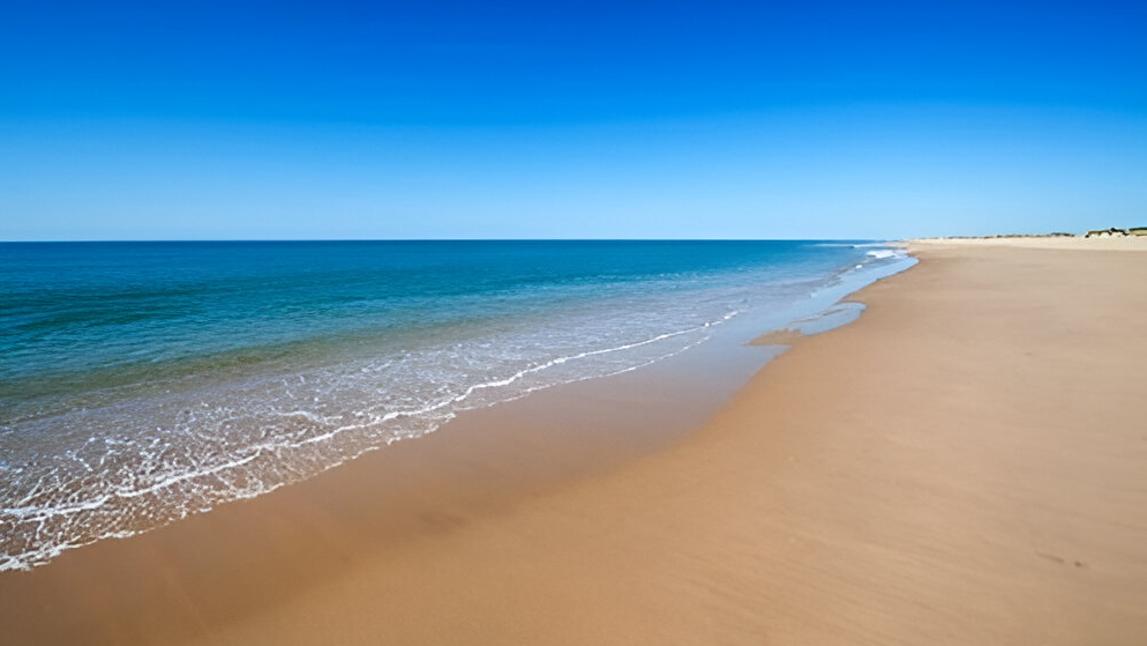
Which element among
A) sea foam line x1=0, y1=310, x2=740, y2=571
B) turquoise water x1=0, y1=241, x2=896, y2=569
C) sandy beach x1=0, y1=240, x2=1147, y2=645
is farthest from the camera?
turquoise water x1=0, y1=241, x2=896, y2=569

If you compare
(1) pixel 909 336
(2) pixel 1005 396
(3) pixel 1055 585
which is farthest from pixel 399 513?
(1) pixel 909 336

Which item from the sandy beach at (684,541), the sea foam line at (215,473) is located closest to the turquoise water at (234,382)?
the sea foam line at (215,473)

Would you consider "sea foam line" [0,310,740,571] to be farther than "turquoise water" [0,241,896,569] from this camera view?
No

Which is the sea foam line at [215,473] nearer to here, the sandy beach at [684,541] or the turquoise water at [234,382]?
the turquoise water at [234,382]

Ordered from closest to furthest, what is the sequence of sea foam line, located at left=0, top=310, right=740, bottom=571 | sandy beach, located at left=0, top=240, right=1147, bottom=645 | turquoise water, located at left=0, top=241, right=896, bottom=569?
1. sandy beach, located at left=0, top=240, right=1147, bottom=645
2. sea foam line, located at left=0, top=310, right=740, bottom=571
3. turquoise water, located at left=0, top=241, right=896, bottom=569

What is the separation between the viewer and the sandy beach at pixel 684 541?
346cm

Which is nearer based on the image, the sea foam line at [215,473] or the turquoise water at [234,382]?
the sea foam line at [215,473]

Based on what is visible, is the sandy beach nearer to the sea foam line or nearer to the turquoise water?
the sea foam line

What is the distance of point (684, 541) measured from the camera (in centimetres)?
438

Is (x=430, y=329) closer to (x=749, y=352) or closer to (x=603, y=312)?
(x=603, y=312)

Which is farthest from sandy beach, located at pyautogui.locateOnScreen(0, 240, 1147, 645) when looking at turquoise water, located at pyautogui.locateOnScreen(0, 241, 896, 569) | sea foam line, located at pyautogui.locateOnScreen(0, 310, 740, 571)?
turquoise water, located at pyautogui.locateOnScreen(0, 241, 896, 569)

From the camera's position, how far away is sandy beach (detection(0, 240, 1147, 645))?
346cm

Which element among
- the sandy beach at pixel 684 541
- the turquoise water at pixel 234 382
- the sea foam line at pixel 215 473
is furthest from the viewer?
the turquoise water at pixel 234 382

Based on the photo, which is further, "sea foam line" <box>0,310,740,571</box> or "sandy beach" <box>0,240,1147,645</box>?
"sea foam line" <box>0,310,740,571</box>
